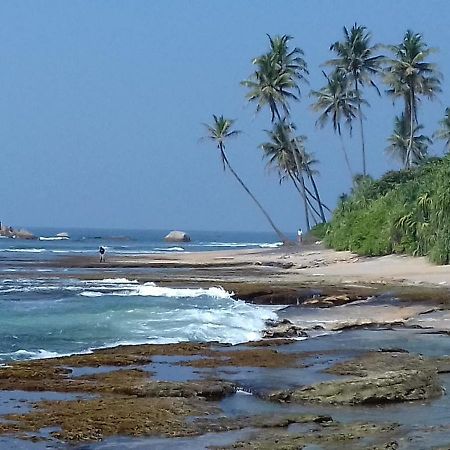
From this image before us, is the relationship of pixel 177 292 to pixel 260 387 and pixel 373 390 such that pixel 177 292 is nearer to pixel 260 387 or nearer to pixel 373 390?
pixel 260 387

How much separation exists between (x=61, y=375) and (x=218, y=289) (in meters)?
17.6

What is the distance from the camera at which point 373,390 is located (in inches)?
415

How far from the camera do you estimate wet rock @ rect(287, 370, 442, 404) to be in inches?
410

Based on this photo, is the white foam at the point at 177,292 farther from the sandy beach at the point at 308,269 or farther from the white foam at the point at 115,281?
the white foam at the point at 115,281

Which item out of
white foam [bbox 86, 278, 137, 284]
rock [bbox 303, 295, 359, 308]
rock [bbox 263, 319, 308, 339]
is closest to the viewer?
rock [bbox 263, 319, 308, 339]

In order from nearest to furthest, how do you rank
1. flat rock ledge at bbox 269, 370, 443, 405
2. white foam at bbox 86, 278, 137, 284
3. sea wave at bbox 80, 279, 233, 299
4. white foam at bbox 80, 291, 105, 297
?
flat rock ledge at bbox 269, 370, 443, 405
sea wave at bbox 80, 279, 233, 299
white foam at bbox 80, 291, 105, 297
white foam at bbox 86, 278, 137, 284

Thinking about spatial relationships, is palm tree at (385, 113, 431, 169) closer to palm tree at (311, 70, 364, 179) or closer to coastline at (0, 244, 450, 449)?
palm tree at (311, 70, 364, 179)

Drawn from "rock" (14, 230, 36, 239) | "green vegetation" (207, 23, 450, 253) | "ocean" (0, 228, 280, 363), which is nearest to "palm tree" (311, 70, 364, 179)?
"green vegetation" (207, 23, 450, 253)

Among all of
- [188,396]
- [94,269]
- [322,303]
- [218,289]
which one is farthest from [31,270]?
[188,396]

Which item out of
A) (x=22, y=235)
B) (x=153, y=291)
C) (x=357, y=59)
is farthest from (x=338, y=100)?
(x=22, y=235)

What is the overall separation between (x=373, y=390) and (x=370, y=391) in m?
0.04

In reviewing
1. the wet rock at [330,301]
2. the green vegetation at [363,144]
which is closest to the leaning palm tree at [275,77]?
the green vegetation at [363,144]

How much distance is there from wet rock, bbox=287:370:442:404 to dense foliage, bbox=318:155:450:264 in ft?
73.0

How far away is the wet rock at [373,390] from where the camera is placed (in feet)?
34.2
